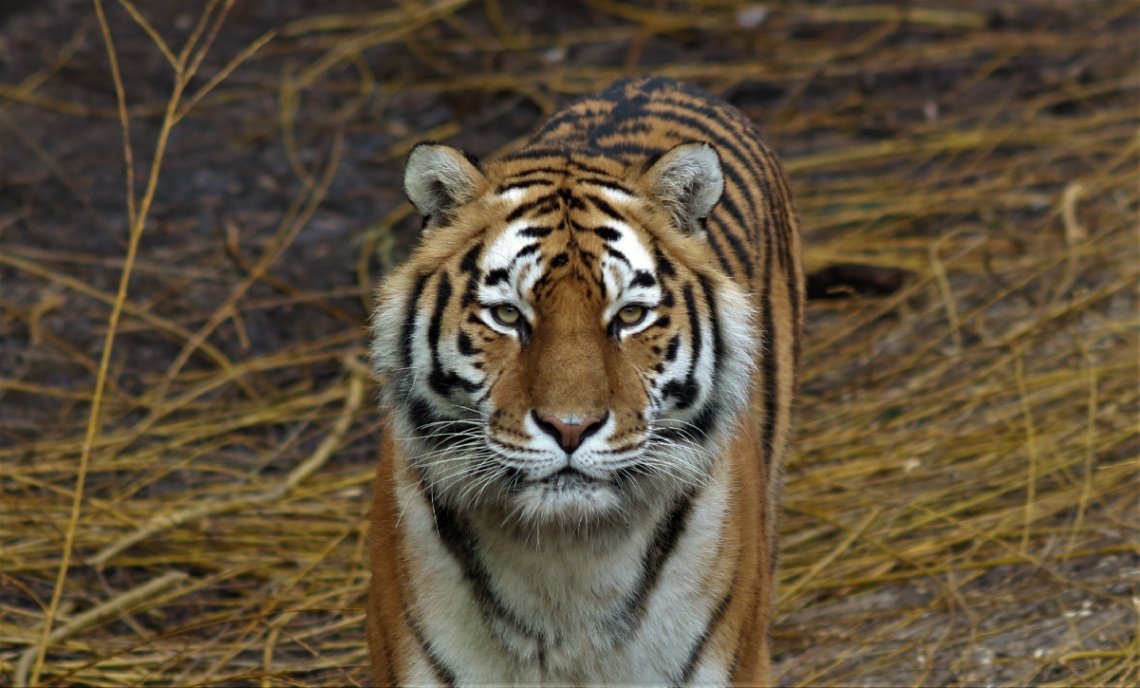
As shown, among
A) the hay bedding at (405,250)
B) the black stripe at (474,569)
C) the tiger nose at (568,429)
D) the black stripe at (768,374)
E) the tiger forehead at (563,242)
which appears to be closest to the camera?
the tiger nose at (568,429)

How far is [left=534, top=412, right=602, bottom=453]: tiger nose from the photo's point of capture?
192cm

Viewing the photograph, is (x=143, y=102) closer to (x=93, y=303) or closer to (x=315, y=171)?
(x=315, y=171)

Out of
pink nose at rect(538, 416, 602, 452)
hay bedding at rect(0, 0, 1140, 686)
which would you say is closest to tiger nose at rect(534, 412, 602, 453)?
pink nose at rect(538, 416, 602, 452)

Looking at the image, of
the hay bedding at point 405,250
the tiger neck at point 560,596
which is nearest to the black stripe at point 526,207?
the tiger neck at point 560,596

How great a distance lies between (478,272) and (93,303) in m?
2.99

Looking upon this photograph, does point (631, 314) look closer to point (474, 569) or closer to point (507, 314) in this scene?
point (507, 314)

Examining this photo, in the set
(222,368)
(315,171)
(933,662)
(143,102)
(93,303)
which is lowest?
(933,662)

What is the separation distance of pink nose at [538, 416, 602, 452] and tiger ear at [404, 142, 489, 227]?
47cm

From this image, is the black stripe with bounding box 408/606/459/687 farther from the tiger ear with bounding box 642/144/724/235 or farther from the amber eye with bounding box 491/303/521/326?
the tiger ear with bounding box 642/144/724/235

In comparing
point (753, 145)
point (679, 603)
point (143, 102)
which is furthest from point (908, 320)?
point (143, 102)

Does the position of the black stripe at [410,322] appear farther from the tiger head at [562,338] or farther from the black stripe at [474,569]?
the black stripe at [474,569]

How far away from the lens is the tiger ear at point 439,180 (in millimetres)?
2162

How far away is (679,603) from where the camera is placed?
219 centimetres

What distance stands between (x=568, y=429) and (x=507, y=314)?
0.24 meters
